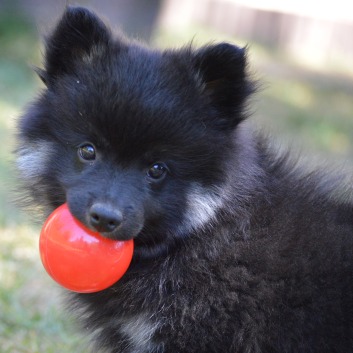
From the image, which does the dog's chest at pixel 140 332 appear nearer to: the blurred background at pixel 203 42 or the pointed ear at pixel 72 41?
the blurred background at pixel 203 42

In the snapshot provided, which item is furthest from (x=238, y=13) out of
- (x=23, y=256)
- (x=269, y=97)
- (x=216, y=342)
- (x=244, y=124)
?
(x=216, y=342)

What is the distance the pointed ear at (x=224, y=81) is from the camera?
3215 mm

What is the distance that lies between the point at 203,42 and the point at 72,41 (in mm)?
1670

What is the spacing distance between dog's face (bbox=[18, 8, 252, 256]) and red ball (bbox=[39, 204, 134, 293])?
88 millimetres

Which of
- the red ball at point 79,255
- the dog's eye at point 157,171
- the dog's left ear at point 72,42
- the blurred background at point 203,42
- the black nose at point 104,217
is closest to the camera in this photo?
the black nose at point 104,217

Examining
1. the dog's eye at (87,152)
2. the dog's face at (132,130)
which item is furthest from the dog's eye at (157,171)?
the dog's eye at (87,152)

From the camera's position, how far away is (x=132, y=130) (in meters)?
3.02

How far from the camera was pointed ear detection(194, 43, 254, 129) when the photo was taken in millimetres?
3215

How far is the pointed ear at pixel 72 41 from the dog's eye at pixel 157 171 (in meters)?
0.70

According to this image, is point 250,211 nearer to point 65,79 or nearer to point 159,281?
point 159,281

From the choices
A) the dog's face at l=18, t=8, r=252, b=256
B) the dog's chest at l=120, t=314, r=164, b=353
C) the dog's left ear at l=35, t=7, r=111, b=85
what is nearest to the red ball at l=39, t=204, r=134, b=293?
the dog's face at l=18, t=8, r=252, b=256

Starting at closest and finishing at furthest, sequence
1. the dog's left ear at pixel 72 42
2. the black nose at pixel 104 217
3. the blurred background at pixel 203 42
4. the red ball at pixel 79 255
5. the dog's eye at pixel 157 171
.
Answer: the black nose at pixel 104 217 < the red ball at pixel 79 255 < the dog's eye at pixel 157 171 < the dog's left ear at pixel 72 42 < the blurred background at pixel 203 42

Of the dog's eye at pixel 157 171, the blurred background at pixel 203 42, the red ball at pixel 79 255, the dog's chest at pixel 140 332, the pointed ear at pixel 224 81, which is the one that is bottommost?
the blurred background at pixel 203 42

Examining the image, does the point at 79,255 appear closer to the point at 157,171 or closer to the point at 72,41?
the point at 157,171
